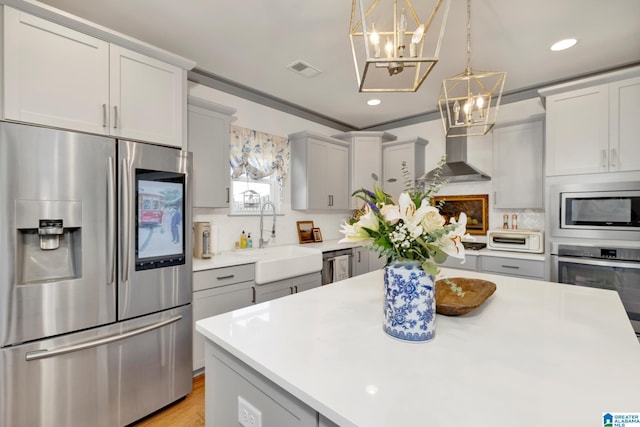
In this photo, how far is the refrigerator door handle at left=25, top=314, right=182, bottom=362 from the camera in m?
1.51

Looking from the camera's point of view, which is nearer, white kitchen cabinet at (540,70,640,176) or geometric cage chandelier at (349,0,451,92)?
geometric cage chandelier at (349,0,451,92)

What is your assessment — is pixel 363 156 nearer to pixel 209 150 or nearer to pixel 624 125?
pixel 209 150

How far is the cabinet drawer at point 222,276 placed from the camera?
2240 mm

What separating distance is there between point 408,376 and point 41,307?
1845mm

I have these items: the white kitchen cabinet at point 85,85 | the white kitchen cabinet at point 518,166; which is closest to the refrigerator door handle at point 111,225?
the white kitchen cabinet at point 85,85

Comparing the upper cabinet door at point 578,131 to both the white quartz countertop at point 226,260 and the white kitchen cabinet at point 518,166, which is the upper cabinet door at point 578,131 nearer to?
the white kitchen cabinet at point 518,166

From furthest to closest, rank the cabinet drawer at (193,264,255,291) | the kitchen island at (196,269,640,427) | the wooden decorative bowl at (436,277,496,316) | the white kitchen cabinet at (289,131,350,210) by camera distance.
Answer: the white kitchen cabinet at (289,131,350,210) → the cabinet drawer at (193,264,255,291) → the wooden decorative bowl at (436,277,496,316) → the kitchen island at (196,269,640,427)

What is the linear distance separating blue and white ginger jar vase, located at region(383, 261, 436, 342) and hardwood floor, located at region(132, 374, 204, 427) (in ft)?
5.59

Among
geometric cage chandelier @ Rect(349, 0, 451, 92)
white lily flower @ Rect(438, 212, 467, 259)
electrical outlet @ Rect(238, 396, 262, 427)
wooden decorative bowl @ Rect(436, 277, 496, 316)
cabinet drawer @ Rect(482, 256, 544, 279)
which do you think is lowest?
electrical outlet @ Rect(238, 396, 262, 427)

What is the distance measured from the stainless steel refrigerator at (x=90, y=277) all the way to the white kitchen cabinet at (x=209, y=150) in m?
0.56

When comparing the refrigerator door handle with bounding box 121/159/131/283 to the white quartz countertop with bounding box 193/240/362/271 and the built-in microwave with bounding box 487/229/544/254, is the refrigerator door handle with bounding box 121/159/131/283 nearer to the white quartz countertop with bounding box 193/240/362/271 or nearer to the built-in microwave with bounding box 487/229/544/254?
the white quartz countertop with bounding box 193/240/362/271

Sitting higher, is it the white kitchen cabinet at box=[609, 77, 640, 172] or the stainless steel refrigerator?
the white kitchen cabinet at box=[609, 77, 640, 172]

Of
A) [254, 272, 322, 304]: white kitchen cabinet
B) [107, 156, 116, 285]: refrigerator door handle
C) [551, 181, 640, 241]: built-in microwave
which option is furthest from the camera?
[254, 272, 322, 304]: white kitchen cabinet

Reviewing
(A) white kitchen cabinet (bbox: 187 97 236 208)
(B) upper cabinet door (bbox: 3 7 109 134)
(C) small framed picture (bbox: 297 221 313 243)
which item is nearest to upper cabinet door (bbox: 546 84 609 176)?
(C) small framed picture (bbox: 297 221 313 243)
